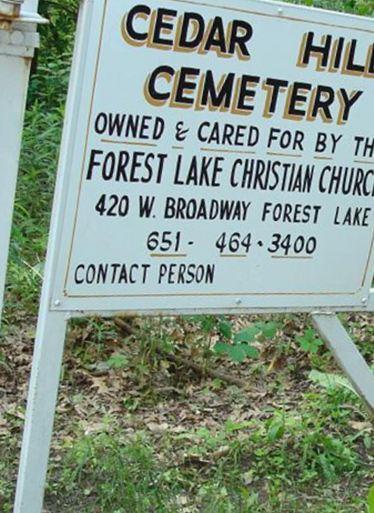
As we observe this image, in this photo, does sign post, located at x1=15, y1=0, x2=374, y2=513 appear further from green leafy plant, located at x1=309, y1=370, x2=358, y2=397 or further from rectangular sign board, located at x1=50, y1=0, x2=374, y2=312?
green leafy plant, located at x1=309, y1=370, x2=358, y2=397

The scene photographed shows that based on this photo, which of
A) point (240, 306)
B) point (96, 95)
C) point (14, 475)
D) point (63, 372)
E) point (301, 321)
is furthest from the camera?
point (301, 321)

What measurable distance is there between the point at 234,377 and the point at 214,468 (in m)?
0.94

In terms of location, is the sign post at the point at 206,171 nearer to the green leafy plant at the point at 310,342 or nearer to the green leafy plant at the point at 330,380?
the green leafy plant at the point at 330,380

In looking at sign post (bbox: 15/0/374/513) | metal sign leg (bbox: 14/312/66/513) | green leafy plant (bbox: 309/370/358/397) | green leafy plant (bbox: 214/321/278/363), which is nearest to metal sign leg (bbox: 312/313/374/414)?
sign post (bbox: 15/0/374/513)

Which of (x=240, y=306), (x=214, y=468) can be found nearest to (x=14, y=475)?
(x=214, y=468)

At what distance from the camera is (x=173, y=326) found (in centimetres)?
554

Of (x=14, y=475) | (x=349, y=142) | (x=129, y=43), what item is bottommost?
(x=14, y=475)

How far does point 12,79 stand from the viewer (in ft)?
10.2

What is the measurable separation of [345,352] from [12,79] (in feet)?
5.41

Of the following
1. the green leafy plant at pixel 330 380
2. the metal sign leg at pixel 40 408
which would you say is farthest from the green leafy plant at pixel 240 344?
Result: the metal sign leg at pixel 40 408

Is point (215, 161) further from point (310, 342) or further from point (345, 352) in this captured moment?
point (310, 342)

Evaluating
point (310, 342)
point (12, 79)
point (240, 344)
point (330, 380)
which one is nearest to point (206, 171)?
point (12, 79)

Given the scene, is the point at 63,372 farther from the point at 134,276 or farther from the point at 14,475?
the point at 134,276

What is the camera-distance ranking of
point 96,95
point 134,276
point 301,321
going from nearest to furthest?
point 96,95 → point 134,276 → point 301,321
